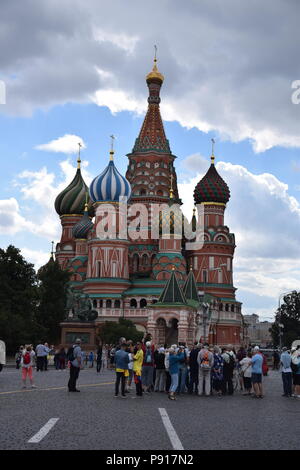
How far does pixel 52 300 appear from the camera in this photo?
2916 inches

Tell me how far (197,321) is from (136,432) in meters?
57.0

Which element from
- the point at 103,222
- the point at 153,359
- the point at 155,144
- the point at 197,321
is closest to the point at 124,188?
the point at 103,222

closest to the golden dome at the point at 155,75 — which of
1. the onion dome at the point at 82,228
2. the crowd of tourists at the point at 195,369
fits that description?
the onion dome at the point at 82,228

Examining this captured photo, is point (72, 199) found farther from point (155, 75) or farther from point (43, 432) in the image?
point (43, 432)

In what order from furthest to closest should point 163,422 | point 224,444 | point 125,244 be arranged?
point 125,244 < point 163,422 < point 224,444

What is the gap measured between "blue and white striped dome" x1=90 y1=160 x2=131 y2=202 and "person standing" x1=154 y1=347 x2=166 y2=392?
177 feet

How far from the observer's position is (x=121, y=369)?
66.2ft

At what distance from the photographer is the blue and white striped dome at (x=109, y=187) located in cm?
7656

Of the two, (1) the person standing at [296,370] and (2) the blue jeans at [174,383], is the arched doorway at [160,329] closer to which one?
(1) the person standing at [296,370]

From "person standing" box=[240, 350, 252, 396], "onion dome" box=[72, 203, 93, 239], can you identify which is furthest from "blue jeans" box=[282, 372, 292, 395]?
"onion dome" box=[72, 203, 93, 239]

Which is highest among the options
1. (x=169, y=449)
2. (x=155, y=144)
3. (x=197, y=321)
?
(x=155, y=144)

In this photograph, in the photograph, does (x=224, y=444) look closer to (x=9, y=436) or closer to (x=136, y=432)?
(x=136, y=432)

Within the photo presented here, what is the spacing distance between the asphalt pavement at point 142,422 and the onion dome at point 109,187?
56.1 meters

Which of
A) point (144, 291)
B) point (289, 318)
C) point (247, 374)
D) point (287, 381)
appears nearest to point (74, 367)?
point (247, 374)
